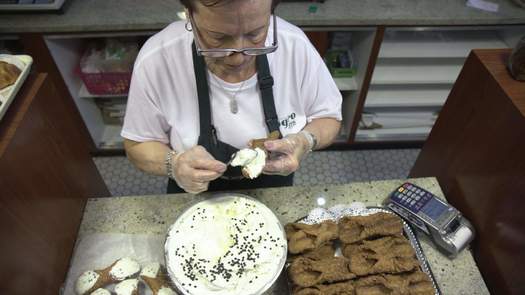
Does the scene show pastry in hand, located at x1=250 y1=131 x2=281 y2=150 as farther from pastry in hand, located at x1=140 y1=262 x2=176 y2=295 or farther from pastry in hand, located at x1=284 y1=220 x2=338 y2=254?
pastry in hand, located at x1=140 y1=262 x2=176 y2=295

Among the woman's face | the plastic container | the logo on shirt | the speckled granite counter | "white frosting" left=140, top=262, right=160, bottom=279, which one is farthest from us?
the plastic container

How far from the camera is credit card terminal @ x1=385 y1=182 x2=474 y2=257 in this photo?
4.25 feet

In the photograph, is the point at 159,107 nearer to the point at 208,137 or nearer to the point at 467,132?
the point at 208,137

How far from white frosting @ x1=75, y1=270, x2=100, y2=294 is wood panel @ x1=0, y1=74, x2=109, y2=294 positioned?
0.30ft

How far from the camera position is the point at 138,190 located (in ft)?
9.64

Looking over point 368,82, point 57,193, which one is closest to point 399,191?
point 57,193

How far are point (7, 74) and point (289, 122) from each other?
100 cm

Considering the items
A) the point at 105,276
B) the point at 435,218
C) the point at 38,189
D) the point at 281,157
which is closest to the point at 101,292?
the point at 105,276

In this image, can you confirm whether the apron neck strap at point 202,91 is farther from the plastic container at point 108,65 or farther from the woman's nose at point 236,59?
the plastic container at point 108,65

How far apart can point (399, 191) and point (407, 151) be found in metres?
2.02

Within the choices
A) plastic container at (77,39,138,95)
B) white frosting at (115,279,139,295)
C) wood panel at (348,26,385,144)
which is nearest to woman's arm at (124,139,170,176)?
white frosting at (115,279,139,295)

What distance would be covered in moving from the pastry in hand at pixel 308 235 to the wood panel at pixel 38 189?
0.79 m

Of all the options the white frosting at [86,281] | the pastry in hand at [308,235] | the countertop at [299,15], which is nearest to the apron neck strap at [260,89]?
the pastry in hand at [308,235]

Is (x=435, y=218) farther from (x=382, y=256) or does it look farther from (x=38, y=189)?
(x=38, y=189)
